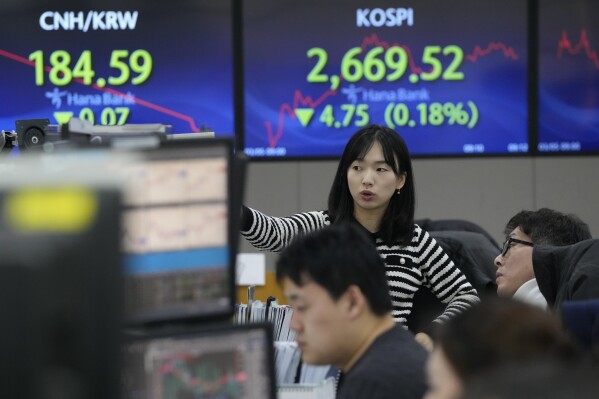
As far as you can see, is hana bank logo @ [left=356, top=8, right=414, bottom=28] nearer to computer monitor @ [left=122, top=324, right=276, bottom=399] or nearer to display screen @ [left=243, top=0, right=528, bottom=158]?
display screen @ [left=243, top=0, right=528, bottom=158]

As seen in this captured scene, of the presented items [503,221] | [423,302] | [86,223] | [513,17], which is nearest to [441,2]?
[513,17]

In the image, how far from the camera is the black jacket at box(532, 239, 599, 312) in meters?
2.45

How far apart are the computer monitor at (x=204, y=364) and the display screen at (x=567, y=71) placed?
4.17m

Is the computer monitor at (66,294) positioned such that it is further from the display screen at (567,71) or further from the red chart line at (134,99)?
the display screen at (567,71)

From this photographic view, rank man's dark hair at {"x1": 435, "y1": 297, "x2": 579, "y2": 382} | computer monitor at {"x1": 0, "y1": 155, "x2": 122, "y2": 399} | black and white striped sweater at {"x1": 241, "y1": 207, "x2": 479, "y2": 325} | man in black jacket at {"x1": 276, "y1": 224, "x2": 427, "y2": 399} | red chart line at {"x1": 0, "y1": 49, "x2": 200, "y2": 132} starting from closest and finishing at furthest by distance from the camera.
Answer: computer monitor at {"x1": 0, "y1": 155, "x2": 122, "y2": 399} < man's dark hair at {"x1": 435, "y1": 297, "x2": 579, "y2": 382} < man in black jacket at {"x1": 276, "y1": 224, "x2": 427, "y2": 399} < black and white striped sweater at {"x1": 241, "y1": 207, "x2": 479, "y2": 325} < red chart line at {"x1": 0, "y1": 49, "x2": 200, "y2": 132}

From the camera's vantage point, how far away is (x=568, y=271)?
2543 millimetres

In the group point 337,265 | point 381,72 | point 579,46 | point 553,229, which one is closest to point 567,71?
point 579,46

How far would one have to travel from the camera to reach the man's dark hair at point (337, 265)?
1859 mm

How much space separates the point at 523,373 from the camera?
1.07m

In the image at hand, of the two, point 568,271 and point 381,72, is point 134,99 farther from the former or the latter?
point 568,271

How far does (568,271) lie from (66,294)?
1726 millimetres

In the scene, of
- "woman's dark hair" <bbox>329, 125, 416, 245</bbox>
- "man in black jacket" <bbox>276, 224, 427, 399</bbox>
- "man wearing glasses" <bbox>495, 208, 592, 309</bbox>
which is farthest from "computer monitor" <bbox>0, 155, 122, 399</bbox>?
"man wearing glasses" <bbox>495, 208, 592, 309</bbox>

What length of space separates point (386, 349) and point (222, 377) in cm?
46

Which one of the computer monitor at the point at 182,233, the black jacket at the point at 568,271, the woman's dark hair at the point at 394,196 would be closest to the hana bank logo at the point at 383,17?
the woman's dark hair at the point at 394,196
